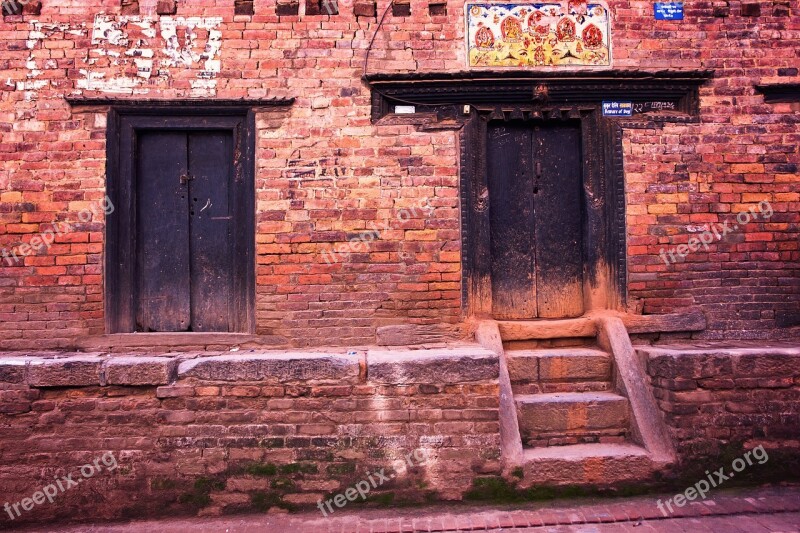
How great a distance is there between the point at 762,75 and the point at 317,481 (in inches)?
214

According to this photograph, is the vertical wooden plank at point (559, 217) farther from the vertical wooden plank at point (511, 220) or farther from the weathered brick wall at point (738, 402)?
the weathered brick wall at point (738, 402)

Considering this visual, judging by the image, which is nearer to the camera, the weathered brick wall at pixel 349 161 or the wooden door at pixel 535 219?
the weathered brick wall at pixel 349 161

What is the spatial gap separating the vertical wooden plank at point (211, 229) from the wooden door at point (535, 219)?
2571mm

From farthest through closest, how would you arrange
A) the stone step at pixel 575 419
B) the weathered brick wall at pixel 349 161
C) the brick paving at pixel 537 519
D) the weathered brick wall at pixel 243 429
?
the weathered brick wall at pixel 349 161 → the stone step at pixel 575 419 → the weathered brick wall at pixel 243 429 → the brick paving at pixel 537 519

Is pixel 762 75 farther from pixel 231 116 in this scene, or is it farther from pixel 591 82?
pixel 231 116

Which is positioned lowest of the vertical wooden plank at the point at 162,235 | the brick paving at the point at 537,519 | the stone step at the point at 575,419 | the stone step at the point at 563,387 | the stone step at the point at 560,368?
the brick paving at the point at 537,519

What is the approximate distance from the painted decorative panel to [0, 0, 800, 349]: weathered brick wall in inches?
8.2

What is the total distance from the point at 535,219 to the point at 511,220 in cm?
24

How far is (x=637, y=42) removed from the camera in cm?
473

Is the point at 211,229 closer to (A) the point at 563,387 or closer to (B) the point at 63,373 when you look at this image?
(B) the point at 63,373

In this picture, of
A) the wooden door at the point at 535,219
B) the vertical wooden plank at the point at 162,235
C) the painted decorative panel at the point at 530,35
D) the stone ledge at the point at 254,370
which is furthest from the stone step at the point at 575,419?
the vertical wooden plank at the point at 162,235

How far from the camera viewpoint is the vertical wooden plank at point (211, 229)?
4.75 m

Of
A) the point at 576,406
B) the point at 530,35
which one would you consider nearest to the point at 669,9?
the point at 530,35

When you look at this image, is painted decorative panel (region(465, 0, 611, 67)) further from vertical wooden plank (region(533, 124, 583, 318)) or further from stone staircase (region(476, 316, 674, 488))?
stone staircase (region(476, 316, 674, 488))
